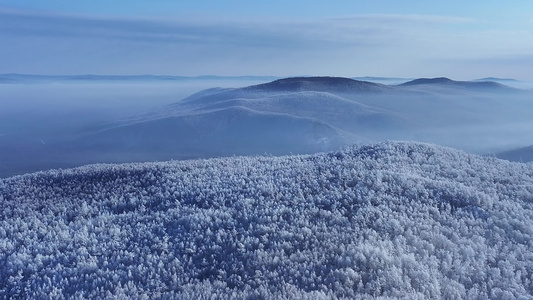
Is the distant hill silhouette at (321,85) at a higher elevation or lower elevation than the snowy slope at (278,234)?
higher

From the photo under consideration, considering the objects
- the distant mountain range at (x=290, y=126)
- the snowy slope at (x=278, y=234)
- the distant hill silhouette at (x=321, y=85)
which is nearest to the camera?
the snowy slope at (x=278, y=234)

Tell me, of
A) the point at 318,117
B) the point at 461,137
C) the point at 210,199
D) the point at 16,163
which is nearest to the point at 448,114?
the point at 461,137

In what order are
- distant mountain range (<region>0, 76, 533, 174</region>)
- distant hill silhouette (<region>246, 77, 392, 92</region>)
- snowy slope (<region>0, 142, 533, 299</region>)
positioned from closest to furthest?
snowy slope (<region>0, 142, 533, 299</region>) → distant mountain range (<region>0, 76, 533, 174</region>) → distant hill silhouette (<region>246, 77, 392, 92</region>)

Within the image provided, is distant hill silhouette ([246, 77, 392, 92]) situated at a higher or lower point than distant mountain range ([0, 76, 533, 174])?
higher

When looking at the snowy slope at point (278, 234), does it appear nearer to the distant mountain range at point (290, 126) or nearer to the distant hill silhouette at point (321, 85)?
the distant mountain range at point (290, 126)

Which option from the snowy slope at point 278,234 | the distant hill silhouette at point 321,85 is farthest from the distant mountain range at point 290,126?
the snowy slope at point 278,234

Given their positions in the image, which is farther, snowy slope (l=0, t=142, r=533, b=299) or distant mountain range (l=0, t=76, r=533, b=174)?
distant mountain range (l=0, t=76, r=533, b=174)

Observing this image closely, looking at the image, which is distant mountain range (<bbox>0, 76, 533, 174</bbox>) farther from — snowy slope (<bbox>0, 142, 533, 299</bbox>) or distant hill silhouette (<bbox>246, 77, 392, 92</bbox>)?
snowy slope (<bbox>0, 142, 533, 299</bbox>)

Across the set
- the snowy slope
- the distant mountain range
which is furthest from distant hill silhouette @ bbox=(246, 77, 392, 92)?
the snowy slope

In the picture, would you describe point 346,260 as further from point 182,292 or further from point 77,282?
point 77,282
